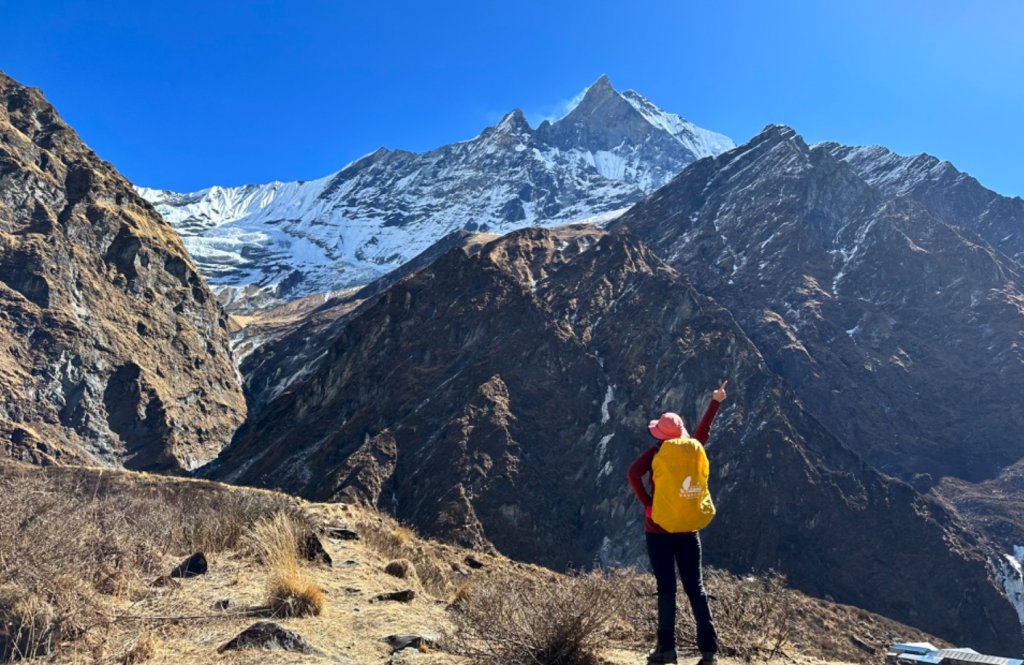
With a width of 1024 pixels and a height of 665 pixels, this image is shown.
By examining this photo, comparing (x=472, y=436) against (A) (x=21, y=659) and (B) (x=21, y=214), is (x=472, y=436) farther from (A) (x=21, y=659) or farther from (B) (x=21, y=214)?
(B) (x=21, y=214)

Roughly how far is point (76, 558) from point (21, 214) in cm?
9697

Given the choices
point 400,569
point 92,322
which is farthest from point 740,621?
point 92,322

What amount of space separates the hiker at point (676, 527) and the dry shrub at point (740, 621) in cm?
72

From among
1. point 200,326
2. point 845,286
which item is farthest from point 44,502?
point 845,286

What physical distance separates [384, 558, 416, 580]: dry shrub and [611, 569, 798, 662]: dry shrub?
154 inches

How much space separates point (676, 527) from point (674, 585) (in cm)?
61

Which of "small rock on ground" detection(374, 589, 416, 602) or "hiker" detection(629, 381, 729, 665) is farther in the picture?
"small rock on ground" detection(374, 589, 416, 602)

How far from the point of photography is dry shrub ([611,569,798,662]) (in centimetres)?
684

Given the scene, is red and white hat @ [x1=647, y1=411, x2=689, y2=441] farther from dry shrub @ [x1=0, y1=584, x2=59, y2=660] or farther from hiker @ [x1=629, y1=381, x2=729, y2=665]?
dry shrub @ [x1=0, y1=584, x2=59, y2=660]

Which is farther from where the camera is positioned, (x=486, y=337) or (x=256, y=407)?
(x=256, y=407)

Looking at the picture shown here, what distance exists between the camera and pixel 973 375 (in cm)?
9275

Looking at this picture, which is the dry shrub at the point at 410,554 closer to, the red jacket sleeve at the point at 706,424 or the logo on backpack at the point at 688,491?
the red jacket sleeve at the point at 706,424

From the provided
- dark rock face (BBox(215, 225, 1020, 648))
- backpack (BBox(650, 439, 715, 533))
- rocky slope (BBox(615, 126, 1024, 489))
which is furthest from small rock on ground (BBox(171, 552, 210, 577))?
rocky slope (BBox(615, 126, 1024, 489))

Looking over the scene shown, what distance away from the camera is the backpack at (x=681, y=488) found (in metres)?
6.12
